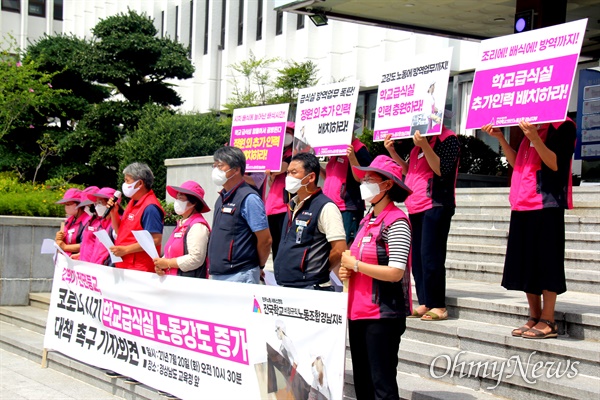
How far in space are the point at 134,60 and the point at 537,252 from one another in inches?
851

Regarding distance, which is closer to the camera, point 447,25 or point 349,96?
point 349,96

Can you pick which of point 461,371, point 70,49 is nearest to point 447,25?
point 461,371

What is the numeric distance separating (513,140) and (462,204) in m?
2.61

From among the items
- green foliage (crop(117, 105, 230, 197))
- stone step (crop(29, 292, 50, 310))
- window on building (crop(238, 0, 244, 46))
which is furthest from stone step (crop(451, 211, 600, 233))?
window on building (crop(238, 0, 244, 46))

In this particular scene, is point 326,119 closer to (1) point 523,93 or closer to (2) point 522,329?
(1) point 523,93

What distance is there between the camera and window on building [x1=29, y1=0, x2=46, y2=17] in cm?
4730

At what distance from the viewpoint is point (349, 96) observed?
8273 mm

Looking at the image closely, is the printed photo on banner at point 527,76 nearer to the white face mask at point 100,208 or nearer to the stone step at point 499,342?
the stone step at point 499,342

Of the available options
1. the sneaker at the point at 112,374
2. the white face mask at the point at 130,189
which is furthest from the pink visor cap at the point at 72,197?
the sneaker at the point at 112,374

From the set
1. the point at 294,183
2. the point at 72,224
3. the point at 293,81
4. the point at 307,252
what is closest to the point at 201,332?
the point at 307,252

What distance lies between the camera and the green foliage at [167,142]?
19219mm

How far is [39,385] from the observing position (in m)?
8.34

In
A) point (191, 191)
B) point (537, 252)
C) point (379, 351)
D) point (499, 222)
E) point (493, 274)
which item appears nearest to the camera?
point (379, 351)

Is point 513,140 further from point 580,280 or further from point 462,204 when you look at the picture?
point 580,280
